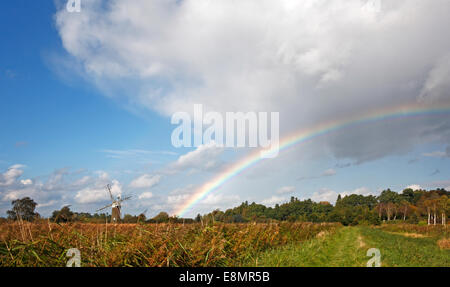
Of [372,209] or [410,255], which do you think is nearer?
[410,255]

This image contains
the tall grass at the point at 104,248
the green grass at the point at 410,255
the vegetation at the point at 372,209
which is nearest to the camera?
the tall grass at the point at 104,248

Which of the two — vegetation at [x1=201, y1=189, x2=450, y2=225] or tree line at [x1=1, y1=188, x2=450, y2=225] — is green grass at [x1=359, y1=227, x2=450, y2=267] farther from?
vegetation at [x1=201, y1=189, x2=450, y2=225]

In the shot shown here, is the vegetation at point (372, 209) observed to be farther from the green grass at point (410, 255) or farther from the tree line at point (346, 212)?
the green grass at point (410, 255)

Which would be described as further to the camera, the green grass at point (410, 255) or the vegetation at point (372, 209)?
the vegetation at point (372, 209)

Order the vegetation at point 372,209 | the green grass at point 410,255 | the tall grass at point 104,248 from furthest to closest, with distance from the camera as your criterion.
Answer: the vegetation at point 372,209
the green grass at point 410,255
the tall grass at point 104,248

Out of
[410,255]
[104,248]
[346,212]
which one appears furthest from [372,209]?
[104,248]

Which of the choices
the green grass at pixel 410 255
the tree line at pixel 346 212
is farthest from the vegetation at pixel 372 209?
the green grass at pixel 410 255

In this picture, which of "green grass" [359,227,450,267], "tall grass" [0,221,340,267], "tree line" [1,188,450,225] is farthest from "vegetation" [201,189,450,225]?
"tall grass" [0,221,340,267]

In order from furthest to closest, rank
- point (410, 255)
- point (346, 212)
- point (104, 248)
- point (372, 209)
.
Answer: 1. point (372, 209)
2. point (346, 212)
3. point (410, 255)
4. point (104, 248)

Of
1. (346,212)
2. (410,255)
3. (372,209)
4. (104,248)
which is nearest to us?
(104,248)

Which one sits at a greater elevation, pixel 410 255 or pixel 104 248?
pixel 104 248

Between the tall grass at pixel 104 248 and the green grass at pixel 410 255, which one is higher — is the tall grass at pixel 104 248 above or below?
above

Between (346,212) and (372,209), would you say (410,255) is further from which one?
(372,209)

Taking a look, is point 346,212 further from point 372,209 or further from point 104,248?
point 104,248
